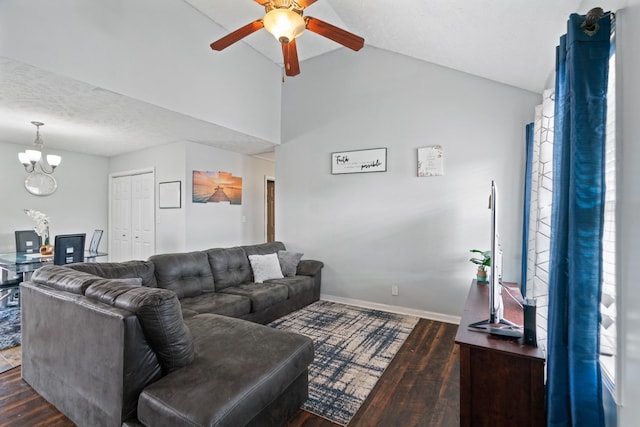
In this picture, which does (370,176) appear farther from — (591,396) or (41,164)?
(41,164)

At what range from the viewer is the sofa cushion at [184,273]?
2.97m

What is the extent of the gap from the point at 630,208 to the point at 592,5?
3.71 ft

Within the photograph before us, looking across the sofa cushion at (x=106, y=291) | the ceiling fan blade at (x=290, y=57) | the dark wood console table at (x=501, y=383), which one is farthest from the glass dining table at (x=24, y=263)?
the dark wood console table at (x=501, y=383)

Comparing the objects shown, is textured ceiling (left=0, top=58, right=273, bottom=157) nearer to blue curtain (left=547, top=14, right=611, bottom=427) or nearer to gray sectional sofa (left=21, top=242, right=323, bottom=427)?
gray sectional sofa (left=21, top=242, right=323, bottom=427)

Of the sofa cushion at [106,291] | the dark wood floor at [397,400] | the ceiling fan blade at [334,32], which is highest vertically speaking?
the ceiling fan blade at [334,32]

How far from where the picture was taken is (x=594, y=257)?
1.16 meters

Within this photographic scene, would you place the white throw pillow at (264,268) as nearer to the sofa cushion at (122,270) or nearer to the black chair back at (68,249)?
the sofa cushion at (122,270)

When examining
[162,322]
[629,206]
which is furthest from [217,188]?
[629,206]

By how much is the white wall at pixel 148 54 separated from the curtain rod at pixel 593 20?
340 cm

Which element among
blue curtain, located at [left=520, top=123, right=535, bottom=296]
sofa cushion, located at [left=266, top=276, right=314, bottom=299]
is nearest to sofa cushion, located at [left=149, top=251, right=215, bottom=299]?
sofa cushion, located at [left=266, top=276, right=314, bottom=299]

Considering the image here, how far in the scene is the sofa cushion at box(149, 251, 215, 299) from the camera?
2969mm

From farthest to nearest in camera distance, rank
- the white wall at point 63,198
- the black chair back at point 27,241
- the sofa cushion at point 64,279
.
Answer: the white wall at point 63,198
the black chair back at point 27,241
the sofa cushion at point 64,279

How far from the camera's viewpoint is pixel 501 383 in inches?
58.4

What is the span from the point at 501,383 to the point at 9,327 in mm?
4510
